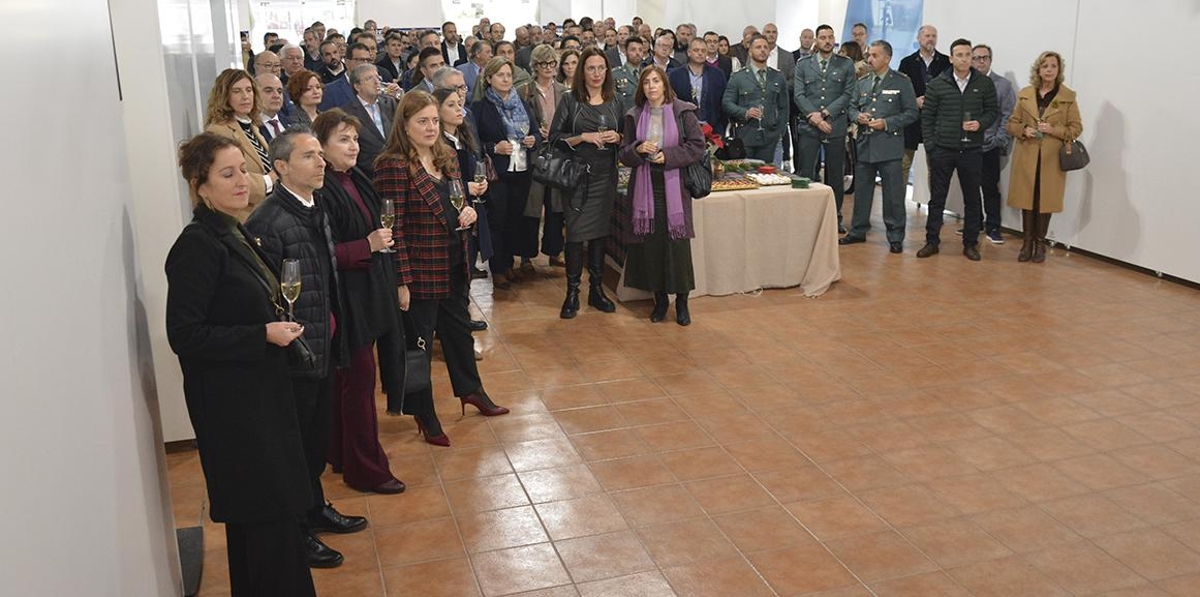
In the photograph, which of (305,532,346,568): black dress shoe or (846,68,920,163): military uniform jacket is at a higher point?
(846,68,920,163): military uniform jacket

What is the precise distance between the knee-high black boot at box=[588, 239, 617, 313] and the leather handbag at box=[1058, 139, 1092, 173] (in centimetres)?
401

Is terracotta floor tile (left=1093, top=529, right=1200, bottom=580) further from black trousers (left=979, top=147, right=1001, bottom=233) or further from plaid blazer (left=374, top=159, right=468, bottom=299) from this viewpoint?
black trousers (left=979, top=147, right=1001, bottom=233)

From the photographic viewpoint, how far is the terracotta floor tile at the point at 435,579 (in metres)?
4.21

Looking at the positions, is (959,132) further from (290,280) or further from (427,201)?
(290,280)

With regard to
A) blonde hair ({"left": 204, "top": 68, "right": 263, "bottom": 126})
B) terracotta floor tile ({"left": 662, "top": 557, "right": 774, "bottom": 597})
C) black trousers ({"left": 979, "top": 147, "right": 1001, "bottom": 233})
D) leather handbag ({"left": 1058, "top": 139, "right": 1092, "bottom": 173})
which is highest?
blonde hair ({"left": 204, "top": 68, "right": 263, "bottom": 126})

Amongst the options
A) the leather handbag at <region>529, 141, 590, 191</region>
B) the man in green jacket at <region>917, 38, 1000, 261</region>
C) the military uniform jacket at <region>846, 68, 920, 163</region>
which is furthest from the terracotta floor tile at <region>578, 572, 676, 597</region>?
the military uniform jacket at <region>846, 68, 920, 163</region>

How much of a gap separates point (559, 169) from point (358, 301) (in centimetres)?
300

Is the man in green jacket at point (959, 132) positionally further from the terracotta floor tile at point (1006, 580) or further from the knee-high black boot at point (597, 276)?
the terracotta floor tile at point (1006, 580)

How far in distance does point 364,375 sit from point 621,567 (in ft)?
4.50

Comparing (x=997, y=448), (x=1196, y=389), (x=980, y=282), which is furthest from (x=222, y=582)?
(x=980, y=282)

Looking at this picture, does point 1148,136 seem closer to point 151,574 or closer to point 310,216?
point 310,216

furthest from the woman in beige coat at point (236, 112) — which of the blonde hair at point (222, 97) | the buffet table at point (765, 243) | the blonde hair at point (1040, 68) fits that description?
the blonde hair at point (1040, 68)

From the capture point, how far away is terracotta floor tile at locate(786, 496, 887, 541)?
15.4ft

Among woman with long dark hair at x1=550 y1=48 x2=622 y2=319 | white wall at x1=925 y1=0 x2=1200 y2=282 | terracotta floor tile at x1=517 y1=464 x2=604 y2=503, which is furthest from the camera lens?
white wall at x1=925 y1=0 x2=1200 y2=282
